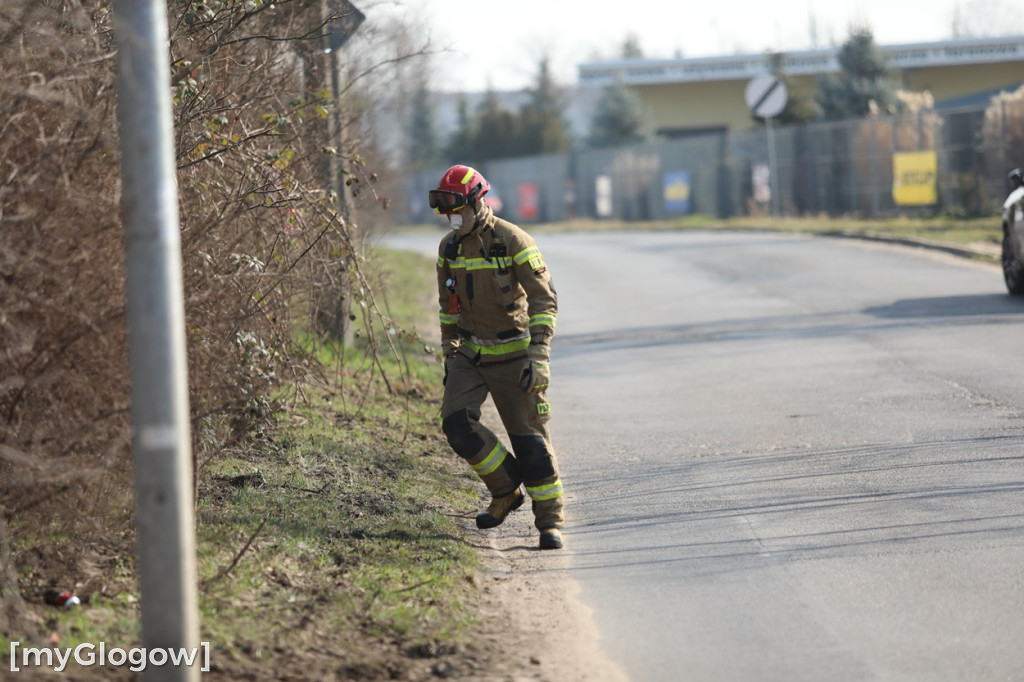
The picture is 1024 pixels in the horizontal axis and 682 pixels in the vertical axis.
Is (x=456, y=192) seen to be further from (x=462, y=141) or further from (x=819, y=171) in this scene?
(x=462, y=141)

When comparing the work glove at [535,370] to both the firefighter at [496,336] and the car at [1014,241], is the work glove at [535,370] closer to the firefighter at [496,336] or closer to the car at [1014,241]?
the firefighter at [496,336]

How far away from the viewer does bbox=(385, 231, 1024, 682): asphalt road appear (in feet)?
17.4

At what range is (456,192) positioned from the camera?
6.73m

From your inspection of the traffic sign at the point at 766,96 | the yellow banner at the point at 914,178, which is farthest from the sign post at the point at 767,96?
the yellow banner at the point at 914,178

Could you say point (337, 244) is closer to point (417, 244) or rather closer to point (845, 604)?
point (845, 604)

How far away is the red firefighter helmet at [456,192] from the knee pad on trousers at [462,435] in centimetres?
103

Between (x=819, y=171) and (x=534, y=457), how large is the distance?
31389mm

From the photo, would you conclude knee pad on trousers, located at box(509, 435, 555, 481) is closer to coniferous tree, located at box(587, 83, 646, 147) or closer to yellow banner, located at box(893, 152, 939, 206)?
yellow banner, located at box(893, 152, 939, 206)

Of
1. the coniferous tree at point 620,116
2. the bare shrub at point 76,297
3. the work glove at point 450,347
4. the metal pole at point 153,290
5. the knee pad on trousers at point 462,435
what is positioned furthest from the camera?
the coniferous tree at point 620,116

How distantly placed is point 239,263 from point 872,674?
12.2 feet

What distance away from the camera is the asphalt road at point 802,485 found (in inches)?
209

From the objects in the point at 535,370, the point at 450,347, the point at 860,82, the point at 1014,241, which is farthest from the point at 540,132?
the point at 535,370

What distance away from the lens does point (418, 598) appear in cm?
587

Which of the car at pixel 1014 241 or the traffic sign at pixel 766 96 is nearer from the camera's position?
the car at pixel 1014 241
